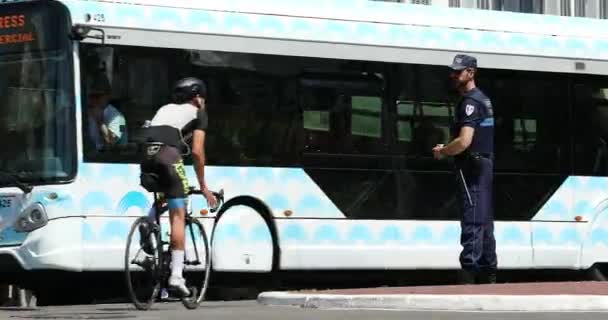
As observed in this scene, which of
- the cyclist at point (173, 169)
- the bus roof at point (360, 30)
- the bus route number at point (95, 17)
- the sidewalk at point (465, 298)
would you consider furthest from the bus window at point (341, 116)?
the cyclist at point (173, 169)

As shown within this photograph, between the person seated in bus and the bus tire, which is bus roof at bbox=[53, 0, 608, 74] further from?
the bus tire

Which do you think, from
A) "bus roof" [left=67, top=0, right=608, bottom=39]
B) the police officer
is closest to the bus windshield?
"bus roof" [left=67, top=0, right=608, bottom=39]

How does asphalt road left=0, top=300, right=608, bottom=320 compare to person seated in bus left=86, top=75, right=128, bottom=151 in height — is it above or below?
below

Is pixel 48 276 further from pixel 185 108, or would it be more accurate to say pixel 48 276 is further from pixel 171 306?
pixel 185 108

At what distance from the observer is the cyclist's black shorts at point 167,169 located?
13.1m

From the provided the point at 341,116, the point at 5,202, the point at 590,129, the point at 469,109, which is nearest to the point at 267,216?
the point at 341,116

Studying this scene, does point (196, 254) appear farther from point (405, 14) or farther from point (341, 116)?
point (405, 14)

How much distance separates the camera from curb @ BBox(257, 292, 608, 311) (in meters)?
12.0

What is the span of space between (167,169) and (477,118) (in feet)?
10.9

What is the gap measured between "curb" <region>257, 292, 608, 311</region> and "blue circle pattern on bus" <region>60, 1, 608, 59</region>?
13.7 ft

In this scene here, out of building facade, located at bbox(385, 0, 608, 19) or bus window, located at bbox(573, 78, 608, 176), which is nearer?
bus window, located at bbox(573, 78, 608, 176)

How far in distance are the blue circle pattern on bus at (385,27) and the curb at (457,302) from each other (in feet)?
13.7

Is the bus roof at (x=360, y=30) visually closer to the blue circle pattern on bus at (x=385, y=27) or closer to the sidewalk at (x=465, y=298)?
the blue circle pattern on bus at (x=385, y=27)

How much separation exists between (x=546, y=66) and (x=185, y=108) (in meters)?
6.92
